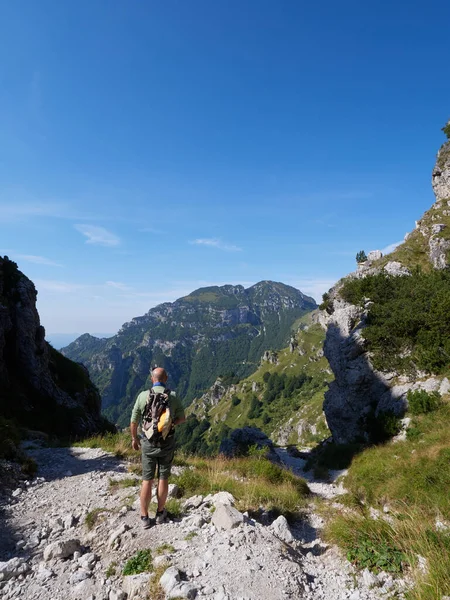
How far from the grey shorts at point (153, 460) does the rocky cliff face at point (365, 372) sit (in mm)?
19466

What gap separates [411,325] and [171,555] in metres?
25.5

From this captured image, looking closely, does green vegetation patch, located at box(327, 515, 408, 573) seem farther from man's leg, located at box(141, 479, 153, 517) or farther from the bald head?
the bald head

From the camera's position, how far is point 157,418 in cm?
670

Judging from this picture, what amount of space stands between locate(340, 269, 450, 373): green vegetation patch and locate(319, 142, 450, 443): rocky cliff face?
77 centimetres

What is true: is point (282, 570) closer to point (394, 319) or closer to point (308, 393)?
point (394, 319)

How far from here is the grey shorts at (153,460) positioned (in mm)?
6805

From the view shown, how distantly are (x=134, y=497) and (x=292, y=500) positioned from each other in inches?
183

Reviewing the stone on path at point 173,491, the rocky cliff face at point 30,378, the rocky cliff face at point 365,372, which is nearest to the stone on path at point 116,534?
the stone on path at point 173,491

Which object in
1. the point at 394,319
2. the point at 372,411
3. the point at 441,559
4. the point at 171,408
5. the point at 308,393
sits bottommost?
the point at 308,393

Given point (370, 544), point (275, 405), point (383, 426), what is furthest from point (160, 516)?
point (275, 405)

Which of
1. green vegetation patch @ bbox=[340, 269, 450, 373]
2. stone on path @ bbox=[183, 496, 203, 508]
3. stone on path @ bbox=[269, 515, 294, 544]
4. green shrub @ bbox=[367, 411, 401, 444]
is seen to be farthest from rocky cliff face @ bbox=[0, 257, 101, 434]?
green vegetation patch @ bbox=[340, 269, 450, 373]

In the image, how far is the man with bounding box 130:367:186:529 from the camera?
6.70 m

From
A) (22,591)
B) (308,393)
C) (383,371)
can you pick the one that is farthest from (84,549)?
(308,393)

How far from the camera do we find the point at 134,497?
322 inches
